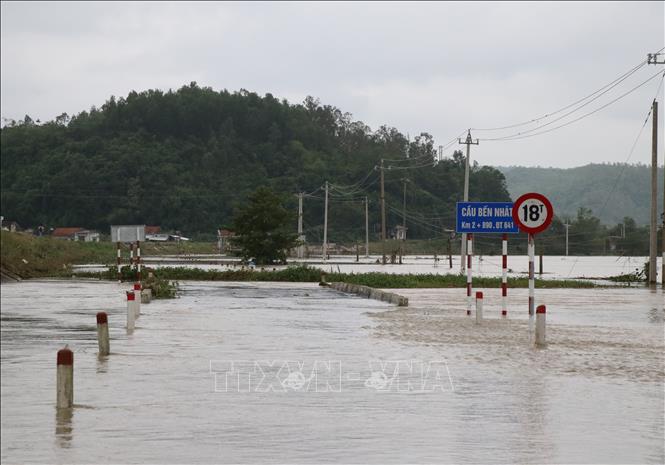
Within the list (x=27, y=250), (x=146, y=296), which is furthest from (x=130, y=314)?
(x=27, y=250)

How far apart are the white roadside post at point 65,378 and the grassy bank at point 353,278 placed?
122 ft

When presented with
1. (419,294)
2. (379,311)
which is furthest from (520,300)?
(379,311)

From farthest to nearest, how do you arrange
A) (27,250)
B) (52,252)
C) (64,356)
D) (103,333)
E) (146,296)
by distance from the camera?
(146,296)
(103,333)
(52,252)
(64,356)
(27,250)

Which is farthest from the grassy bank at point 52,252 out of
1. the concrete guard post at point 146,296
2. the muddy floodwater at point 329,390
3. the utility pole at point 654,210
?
the utility pole at point 654,210

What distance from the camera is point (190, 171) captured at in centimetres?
5956

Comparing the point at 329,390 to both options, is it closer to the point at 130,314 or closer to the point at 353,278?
the point at 130,314

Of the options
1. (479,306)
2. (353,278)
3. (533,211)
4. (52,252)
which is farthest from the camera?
(353,278)

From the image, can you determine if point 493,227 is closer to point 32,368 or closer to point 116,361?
point 116,361

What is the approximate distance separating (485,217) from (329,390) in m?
15.6

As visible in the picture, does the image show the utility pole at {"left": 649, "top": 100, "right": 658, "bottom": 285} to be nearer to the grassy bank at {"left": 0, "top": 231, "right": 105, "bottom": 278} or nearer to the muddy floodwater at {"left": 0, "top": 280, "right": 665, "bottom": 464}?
the muddy floodwater at {"left": 0, "top": 280, "right": 665, "bottom": 464}

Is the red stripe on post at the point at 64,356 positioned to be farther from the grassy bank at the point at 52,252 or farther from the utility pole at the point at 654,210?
the utility pole at the point at 654,210

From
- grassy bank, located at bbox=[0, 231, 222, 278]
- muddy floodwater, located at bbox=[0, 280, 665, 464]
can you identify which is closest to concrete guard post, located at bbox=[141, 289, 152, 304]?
grassy bank, located at bbox=[0, 231, 222, 278]

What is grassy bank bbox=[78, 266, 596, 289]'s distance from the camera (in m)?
51.4

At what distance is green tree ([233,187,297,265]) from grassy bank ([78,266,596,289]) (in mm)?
20678
